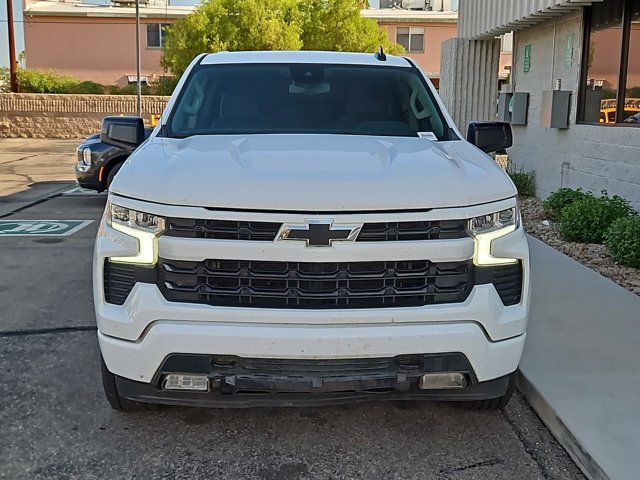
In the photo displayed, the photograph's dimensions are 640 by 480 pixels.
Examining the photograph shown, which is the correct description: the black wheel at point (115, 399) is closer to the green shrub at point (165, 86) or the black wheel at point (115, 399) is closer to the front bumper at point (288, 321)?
the front bumper at point (288, 321)

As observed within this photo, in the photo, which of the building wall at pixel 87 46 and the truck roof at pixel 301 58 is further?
the building wall at pixel 87 46

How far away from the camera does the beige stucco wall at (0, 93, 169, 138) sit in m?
28.3

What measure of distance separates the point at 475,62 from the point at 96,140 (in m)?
7.37

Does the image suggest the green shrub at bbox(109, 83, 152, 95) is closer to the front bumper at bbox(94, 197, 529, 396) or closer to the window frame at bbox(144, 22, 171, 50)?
the window frame at bbox(144, 22, 171, 50)

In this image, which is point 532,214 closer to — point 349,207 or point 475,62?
point 475,62

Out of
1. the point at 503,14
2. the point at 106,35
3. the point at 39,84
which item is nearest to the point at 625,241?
the point at 503,14

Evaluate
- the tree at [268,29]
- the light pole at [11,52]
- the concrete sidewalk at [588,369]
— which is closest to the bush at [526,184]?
the concrete sidewalk at [588,369]

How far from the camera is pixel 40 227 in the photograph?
9477 millimetres

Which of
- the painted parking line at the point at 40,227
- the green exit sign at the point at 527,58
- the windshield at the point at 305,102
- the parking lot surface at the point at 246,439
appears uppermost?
the green exit sign at the point at 527,58

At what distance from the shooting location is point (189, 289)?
314 centimetres

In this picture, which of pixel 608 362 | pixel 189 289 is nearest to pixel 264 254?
pixel 189 289

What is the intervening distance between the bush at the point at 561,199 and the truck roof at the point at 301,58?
456 cm

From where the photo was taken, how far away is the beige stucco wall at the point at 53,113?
2830 cm

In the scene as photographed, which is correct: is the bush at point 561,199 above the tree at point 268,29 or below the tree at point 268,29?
below
